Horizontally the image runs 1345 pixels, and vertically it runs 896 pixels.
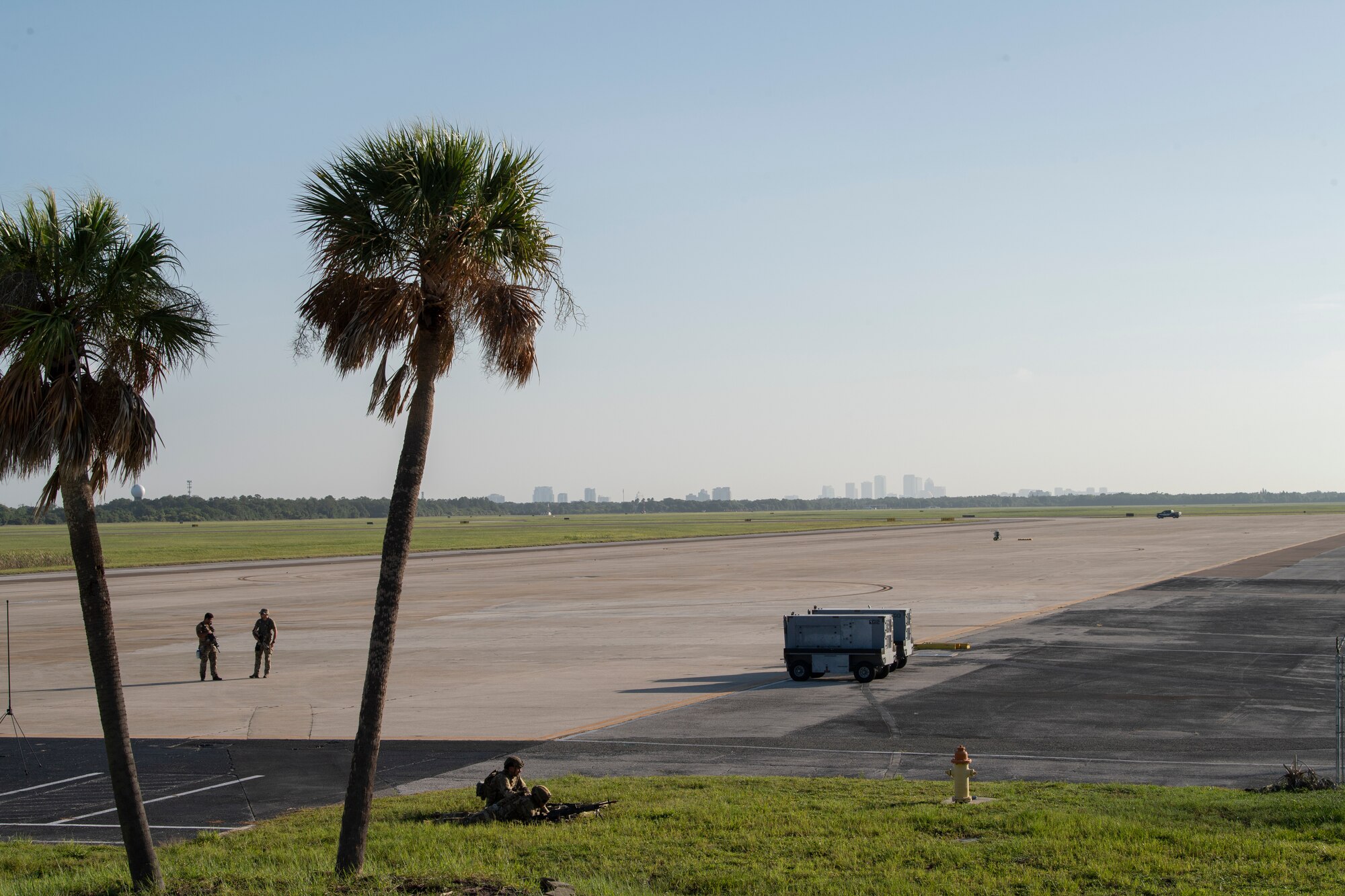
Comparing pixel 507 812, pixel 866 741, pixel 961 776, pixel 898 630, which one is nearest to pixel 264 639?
pixel 898 630

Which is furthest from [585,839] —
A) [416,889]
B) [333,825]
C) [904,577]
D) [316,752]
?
[904,577]

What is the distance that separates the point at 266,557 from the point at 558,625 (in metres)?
69.0

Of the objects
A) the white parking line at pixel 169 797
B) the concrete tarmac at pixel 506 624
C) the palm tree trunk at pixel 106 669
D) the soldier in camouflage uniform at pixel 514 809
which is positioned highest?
the palm tree trunk at pixel 106 669

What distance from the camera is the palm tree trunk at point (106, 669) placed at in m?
12.9

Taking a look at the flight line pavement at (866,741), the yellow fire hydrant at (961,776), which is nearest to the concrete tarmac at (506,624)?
the flight line pavement at (866,741)

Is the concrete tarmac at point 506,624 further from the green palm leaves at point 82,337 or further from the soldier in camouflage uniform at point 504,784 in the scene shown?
the green palm leaves at point 82,337

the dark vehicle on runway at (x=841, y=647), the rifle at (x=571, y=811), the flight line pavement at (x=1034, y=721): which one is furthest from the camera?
the dark vehicle on runway at (x=841, y=647)

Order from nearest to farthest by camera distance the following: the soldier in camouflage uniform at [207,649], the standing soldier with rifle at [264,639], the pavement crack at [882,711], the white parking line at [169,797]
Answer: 1. the white parking line at [169,797]
2. the pavement crack at [882,711]
3. the soldier in camouflage uniform at [207,649]
4. the standing soldier with rifle at [264,639]

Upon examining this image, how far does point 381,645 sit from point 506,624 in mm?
34232

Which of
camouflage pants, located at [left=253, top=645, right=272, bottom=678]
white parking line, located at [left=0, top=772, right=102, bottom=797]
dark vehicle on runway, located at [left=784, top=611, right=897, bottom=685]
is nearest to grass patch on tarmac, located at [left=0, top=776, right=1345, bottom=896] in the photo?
white parking line, located at [left=0, top=772, right=102, bottom=797]

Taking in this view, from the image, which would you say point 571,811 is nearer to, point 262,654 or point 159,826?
point 159,826

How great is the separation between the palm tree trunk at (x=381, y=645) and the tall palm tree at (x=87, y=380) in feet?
7.17

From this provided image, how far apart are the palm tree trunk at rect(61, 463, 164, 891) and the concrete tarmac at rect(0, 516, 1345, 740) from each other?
10803 mm

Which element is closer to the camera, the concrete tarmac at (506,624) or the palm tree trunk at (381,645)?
the palm tree trunk at (381,645)
